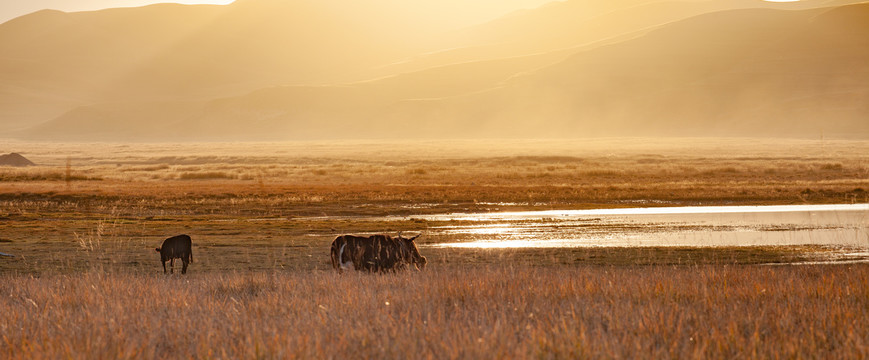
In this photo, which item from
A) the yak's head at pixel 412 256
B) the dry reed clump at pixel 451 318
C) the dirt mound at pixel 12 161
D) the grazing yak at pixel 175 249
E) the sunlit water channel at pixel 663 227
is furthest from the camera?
the dirt mound at pixel 12 161

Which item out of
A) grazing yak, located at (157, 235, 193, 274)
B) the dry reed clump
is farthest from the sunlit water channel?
the dry reed clump

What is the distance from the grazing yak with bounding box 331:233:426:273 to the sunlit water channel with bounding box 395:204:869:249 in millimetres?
9546

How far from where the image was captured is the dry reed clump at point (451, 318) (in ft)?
20.3

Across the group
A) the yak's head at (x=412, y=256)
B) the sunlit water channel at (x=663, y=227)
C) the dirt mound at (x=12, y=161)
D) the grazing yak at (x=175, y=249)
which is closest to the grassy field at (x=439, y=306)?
the yak's head at (x=412, y=256)

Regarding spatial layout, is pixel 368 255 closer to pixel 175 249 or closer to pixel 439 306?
pixel 439 306

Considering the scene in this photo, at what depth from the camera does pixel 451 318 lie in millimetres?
7770

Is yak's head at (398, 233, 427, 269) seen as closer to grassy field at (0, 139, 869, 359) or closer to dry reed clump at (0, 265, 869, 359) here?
grassy field at (0, 139, 869, 359)

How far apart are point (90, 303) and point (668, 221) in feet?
83.2

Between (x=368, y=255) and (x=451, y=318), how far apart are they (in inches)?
229

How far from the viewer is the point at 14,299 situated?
9.93m

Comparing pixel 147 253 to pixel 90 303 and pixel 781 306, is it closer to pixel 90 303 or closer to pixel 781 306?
pixel 90 303

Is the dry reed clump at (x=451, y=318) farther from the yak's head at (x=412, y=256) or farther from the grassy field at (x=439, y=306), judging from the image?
the yak's head at (x=412, y=256)

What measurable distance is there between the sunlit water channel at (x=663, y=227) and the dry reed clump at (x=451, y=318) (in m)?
13.2

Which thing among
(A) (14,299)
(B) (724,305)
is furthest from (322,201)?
(B) (724,305)
